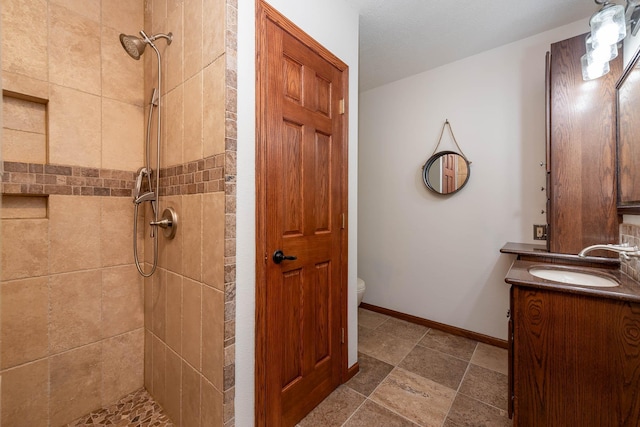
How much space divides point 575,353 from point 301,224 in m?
1.37

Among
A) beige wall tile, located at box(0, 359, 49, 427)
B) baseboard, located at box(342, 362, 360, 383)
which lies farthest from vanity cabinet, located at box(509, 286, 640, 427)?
beige wall tile, located at box(0, 359, 49, 427)

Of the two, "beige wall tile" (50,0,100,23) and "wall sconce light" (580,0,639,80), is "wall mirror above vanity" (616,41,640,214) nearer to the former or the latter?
"wall sconce light" (580,0,639,80)

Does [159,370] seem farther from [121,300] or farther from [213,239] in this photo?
[213,239]

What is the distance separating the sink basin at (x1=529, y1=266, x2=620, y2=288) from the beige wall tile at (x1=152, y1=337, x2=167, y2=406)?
7.06 ft

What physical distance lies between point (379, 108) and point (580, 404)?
273 cm

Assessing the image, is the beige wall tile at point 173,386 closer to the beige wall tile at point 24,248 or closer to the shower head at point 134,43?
the beige wall tile at point 24,248

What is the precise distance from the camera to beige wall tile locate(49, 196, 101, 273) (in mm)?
1463

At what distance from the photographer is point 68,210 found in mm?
1504

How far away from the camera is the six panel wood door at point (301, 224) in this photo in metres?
1.37

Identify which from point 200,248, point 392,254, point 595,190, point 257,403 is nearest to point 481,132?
point 595,190

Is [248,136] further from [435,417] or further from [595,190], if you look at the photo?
[595,190]

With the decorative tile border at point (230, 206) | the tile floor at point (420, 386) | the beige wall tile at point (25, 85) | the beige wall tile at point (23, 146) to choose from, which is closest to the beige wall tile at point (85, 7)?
the beige wall tile at point (25, 85)

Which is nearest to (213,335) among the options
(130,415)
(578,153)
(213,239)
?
(213,239)

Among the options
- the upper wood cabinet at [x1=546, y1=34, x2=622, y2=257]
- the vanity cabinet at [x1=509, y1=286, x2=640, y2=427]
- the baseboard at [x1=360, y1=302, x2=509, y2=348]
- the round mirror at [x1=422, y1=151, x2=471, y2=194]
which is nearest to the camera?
the vanity cabinet at [x1=509, y1=286, x2=640, y2=427]
